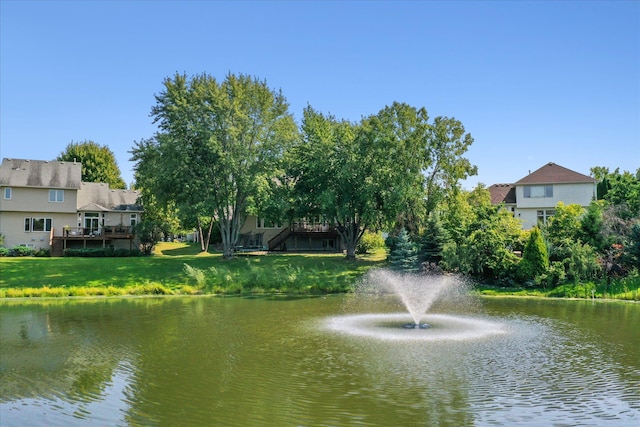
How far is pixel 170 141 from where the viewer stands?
39438mm

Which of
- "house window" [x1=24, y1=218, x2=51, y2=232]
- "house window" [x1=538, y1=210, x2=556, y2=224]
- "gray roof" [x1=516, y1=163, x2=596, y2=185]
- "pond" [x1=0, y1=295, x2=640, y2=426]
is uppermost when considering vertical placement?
"gray roof" [x1=516, y1=163, x2=596, y2=185]

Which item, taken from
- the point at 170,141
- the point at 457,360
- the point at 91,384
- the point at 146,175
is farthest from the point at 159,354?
the point at 146,175

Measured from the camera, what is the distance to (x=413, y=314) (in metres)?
23.1

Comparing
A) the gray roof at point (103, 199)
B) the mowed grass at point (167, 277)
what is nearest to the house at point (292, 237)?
the mowed grass at point (167, 277)

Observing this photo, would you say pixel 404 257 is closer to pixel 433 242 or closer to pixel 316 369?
pixel 433 242

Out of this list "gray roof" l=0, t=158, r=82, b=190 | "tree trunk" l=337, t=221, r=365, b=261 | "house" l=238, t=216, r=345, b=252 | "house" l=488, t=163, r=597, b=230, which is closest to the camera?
"tree trunk" l=337, t=221, r=365, b=261

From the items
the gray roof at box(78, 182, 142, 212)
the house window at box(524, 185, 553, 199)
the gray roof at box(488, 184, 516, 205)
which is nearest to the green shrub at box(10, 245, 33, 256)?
the gray roof at box(78, 182, 142, 212)

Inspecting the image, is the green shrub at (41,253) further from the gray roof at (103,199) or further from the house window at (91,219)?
the gray roof at (103,199)

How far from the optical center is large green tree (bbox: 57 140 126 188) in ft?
241

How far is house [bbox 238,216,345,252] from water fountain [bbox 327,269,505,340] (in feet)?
54.4

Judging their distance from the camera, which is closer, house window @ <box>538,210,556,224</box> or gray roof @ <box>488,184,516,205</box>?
house window @ <box>538,210,556,224</box>

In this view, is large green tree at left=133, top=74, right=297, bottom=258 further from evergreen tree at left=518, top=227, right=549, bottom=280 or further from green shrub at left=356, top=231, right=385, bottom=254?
evergreen tree at left=518, top=227, right=549, bottom=280

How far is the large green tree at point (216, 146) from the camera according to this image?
40156mm

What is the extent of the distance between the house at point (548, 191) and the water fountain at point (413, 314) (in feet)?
76.2
